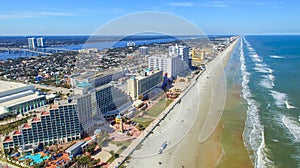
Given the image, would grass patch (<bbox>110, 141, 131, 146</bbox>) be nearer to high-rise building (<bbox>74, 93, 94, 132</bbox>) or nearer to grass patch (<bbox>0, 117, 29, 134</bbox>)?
high-rise building (<bbox>74, 93, 94, 132</bbox>)

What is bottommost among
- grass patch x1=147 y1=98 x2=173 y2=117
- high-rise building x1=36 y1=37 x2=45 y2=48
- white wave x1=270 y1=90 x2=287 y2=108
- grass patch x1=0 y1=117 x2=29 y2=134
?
grass patch x1=0 y1=117 x2=29 y2=134

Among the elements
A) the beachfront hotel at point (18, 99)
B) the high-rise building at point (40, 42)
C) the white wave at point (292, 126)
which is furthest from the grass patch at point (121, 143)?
the high-rise building at point (40, 42)

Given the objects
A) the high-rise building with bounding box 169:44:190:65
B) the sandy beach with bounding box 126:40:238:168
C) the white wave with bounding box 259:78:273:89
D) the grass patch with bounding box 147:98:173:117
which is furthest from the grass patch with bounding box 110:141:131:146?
the high-rise building with bounding box 169:44:190:65

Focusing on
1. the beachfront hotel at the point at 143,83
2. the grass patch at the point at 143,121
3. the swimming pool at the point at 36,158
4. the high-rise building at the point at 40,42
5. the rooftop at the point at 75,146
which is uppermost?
the high-rise building at the point at 40,42

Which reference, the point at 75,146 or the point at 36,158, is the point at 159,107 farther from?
the point at 36,158

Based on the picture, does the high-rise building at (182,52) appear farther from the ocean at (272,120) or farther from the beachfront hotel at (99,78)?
A: the beachfront hotel at (99,78)

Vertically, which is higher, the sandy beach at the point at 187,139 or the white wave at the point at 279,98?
the white wave at the point at 279,98

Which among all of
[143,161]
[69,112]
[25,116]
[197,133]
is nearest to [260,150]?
[197,133]
